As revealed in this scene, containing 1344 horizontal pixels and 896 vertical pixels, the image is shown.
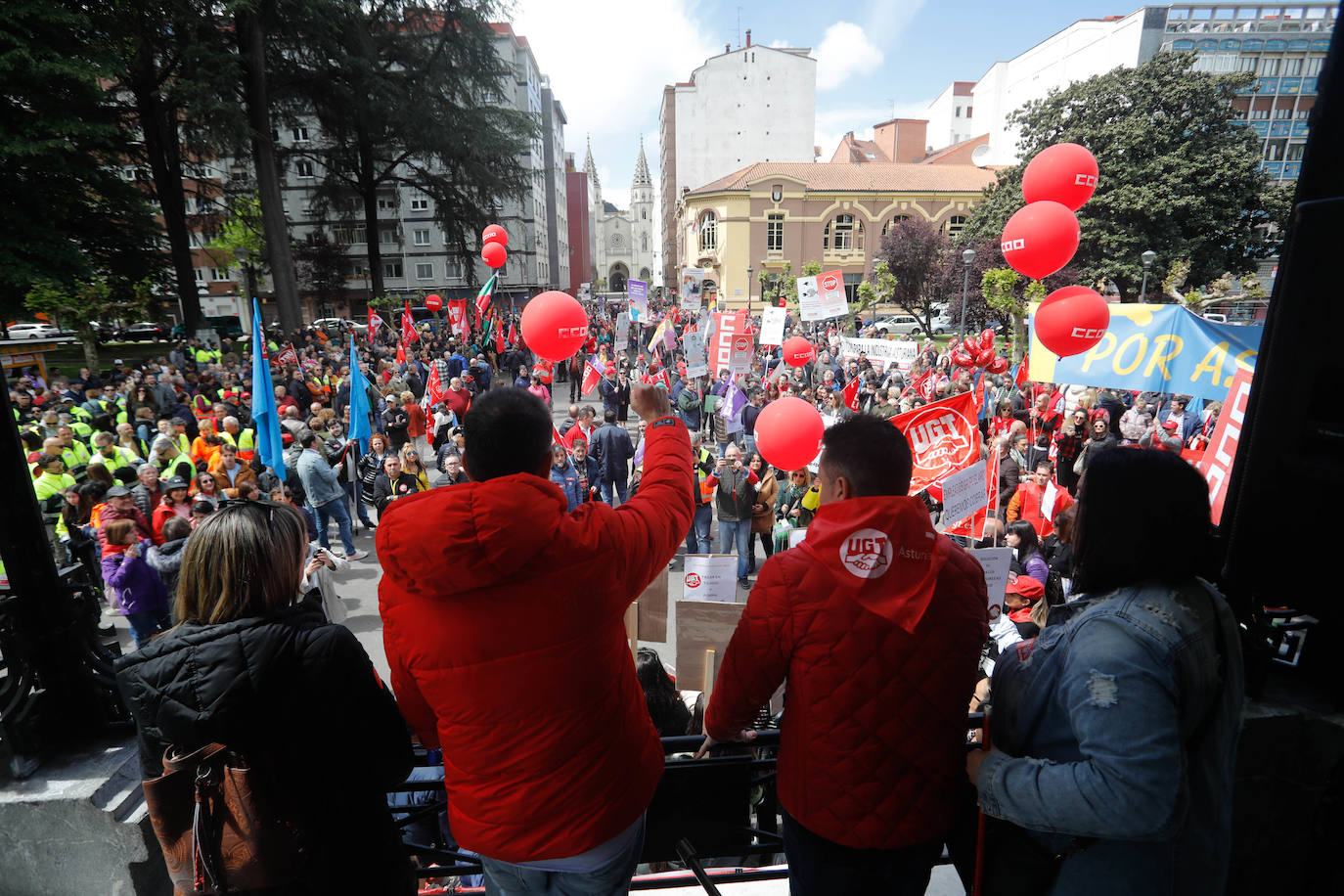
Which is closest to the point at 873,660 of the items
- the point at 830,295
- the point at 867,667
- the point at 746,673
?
the point at 867,667

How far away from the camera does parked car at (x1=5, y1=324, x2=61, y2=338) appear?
3523cm

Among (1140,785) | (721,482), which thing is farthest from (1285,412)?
(721,482)

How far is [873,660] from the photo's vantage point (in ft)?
4.90

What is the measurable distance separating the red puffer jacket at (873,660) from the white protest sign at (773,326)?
12.5m

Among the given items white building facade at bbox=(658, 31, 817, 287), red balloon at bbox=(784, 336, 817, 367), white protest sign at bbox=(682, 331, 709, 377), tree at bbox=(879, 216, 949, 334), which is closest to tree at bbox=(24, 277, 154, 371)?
white protest sign at bbox=(682, 331, 709, 377)

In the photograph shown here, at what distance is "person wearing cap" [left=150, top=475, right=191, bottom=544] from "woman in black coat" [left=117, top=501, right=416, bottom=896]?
615cm

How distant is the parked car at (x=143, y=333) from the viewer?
113 feet

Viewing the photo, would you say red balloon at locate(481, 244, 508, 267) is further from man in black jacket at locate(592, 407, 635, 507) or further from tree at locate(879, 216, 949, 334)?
tree at locate(879, 216, 949, 334)

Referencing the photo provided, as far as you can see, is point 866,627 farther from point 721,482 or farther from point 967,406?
point 721,482

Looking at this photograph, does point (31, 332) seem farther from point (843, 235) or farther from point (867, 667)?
point (843, 235)

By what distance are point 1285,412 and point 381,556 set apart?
192 cm

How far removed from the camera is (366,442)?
11820 millimetres

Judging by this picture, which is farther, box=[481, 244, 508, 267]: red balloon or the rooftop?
the rooftop

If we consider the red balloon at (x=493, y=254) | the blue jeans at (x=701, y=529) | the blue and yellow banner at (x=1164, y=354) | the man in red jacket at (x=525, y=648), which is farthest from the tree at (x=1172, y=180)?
the man in red jacket at (x=525, y=648)
